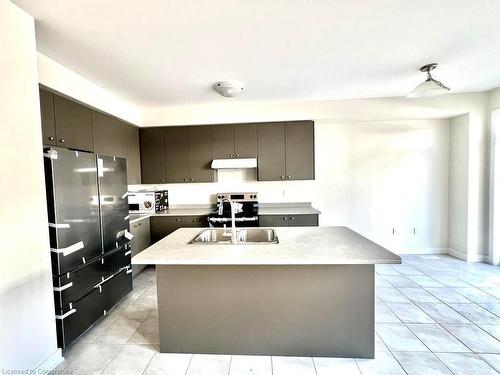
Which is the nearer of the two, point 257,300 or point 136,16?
point 136,16

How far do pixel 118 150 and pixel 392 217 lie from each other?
14.4 feet

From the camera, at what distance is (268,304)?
1729mm

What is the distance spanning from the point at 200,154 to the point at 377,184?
300cm

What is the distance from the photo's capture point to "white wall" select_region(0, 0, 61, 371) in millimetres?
1400

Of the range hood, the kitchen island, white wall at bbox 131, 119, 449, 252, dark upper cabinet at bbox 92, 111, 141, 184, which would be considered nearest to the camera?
the kitchen island

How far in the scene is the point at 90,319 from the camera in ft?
6.69

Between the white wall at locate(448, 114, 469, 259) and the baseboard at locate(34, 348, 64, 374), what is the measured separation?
5.04m

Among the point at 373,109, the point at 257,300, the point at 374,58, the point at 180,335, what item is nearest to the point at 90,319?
the point at 180,335

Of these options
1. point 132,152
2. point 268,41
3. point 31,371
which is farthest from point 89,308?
point 268,41

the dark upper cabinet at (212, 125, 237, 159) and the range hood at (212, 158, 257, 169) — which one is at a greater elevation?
the dark upper cabinet at (212, 125, 237, 159)

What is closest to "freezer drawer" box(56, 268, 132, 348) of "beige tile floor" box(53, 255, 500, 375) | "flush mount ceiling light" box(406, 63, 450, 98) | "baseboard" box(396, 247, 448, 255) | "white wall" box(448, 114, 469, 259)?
"beige tile floor" box(53, 255, 500, 375)

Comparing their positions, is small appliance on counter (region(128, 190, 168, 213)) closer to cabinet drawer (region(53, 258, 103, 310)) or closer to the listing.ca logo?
cabinet drawer (region(53, 258, 103, 310))

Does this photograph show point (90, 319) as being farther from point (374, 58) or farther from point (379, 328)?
point (374, 58)

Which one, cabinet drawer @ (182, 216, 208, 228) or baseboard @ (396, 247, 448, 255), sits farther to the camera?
baseboard @ (396, 247, 448, 255)
